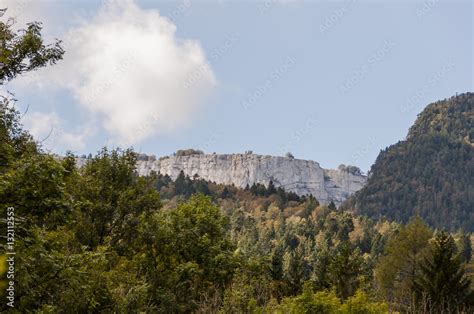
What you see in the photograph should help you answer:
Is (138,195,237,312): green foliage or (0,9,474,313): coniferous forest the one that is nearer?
(0,9,474,313): coniferous forest

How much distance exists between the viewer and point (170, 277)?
28.1m

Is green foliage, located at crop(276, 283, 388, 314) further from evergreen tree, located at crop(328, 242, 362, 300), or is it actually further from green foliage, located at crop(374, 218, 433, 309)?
green foliage, located at crop(374, 218, 433, 309)

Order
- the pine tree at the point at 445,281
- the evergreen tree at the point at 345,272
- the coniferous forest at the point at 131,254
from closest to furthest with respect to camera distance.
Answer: the coniferous forest at the point at 131,254
the pine tree at the point at 445,281
the evergreen tree at the point at 345,272

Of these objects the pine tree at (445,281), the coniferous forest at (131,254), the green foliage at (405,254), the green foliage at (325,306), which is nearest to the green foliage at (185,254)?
the coniferous forest at (131,254)

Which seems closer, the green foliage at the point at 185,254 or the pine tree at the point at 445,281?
the green foliage at the point at 185,254

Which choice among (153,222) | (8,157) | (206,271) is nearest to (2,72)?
(8,157)

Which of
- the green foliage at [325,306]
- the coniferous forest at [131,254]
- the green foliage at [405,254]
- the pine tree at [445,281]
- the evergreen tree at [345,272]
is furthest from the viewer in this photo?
the green foliage at [405,254]

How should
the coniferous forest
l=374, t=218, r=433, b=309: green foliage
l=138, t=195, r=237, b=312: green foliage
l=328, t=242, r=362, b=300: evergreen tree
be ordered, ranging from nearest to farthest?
the coniferous forest → l=138, t=195, r=237, b=312: green foliage → l=328, t=242, r=362, b=300: evergreen tree → l=374, t=218, r=433, b=309: green foliage

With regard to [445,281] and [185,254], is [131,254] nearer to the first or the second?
[185,254]

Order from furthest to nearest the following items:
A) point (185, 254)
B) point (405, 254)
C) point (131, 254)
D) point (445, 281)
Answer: point (405, 254) → point (445, 281) → point (185, 254) → point (131, 254)

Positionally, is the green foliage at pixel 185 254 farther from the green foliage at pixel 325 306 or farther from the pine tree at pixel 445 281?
the pine tree at pixel 445 281

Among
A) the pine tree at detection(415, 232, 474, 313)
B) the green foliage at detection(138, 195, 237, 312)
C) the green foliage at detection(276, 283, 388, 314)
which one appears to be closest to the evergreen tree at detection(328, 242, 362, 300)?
the pine tree at detection(415, 232, 474, 313)

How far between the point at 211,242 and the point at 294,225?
124393mm

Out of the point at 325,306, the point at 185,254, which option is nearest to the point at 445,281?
the point at 185,254
